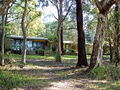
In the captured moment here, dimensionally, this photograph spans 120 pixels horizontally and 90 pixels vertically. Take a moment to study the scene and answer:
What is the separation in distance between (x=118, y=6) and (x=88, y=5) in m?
5.82

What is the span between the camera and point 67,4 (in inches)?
848

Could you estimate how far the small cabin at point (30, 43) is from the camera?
33562mm

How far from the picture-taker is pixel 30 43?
119 ft

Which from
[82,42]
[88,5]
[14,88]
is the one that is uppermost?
[88,5]

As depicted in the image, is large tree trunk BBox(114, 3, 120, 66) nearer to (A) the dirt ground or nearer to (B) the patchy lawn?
(A) the dirt ground

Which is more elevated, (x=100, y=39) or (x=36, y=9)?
(x=36, y=9)

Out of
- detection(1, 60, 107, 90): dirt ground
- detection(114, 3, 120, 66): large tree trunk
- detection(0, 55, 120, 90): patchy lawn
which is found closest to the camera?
detection(0, 55, 120, 90): patchy lawn

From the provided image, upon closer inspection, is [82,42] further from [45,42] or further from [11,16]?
[45,42]

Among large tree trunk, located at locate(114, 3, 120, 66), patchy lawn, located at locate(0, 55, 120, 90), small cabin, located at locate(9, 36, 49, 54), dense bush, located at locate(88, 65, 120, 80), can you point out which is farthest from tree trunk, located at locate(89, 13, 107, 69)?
small cabin, located at locate(9, 36, 49, 54)

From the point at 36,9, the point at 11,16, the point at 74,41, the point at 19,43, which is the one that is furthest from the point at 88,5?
the point at 74,41

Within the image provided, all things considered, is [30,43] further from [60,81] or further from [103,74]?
[60,81]

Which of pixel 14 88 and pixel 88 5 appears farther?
pixel 88 5

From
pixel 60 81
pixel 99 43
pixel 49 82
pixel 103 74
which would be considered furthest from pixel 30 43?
pixel 49 82

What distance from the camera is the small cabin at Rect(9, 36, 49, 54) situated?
33.6m
